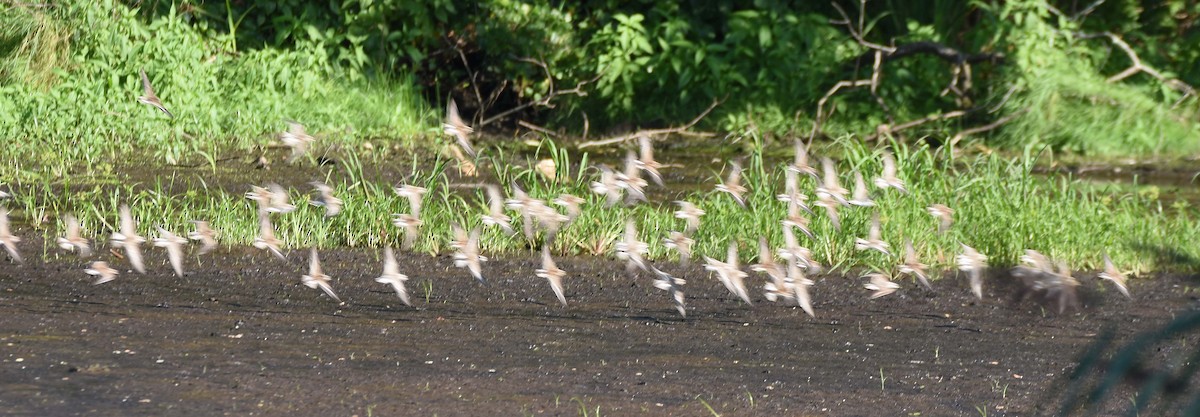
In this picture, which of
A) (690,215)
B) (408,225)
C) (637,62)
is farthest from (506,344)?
(637,62)

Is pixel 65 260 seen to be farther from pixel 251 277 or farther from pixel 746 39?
pixel 746 39

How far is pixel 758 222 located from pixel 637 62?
4.18 metres

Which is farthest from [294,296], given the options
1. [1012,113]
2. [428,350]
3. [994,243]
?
[1012,113]

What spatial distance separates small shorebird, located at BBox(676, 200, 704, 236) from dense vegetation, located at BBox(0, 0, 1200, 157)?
3266 millimetres

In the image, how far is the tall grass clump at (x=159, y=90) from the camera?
7895 mm

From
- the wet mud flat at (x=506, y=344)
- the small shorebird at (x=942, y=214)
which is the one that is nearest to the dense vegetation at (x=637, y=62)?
the wet mud flat at (x=506, y=344)

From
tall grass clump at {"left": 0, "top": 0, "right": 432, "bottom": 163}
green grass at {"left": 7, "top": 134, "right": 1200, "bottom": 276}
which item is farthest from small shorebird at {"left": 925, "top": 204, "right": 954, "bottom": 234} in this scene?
tall grass clump at {"left": 0, "top": 0, "right": 432, "bottom": 163}

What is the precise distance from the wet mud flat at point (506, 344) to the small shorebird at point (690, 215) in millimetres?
188

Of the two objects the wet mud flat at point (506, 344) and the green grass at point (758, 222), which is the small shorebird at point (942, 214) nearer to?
the green grass at point (758, 222)

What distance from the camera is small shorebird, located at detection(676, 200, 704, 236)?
491cm

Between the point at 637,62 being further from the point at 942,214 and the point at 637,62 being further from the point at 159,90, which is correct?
the point at 942,214

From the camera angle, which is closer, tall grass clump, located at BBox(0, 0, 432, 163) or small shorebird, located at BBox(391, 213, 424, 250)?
small shorebird, located at BBox(391, 213, 424, 250)

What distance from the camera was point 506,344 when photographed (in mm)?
4328

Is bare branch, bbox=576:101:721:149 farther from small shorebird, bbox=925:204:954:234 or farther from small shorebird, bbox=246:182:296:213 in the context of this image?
small shorebird, bbox=246:182:296:213
